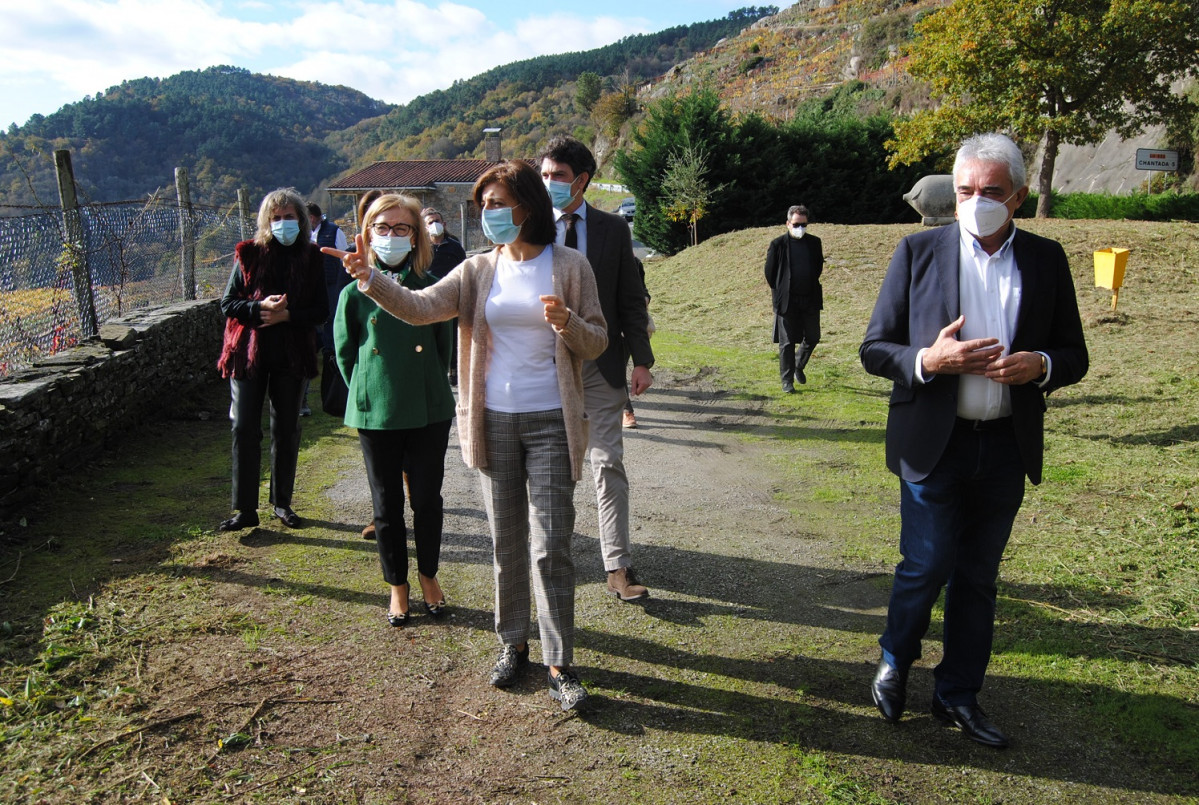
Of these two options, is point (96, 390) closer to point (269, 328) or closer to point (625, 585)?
point (269, 328)

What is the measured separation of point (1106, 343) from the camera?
1083 centimetres

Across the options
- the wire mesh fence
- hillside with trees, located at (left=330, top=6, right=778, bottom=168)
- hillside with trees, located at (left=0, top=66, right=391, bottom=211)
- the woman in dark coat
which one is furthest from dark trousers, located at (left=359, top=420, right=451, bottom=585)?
hillside with trees, located at (left=330, top=6, right=778, bottom=168)

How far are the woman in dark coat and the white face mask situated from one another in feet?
12.0

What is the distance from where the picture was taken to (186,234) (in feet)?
32.3

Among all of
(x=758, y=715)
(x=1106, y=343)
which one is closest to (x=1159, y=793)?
(x=758, y=715)

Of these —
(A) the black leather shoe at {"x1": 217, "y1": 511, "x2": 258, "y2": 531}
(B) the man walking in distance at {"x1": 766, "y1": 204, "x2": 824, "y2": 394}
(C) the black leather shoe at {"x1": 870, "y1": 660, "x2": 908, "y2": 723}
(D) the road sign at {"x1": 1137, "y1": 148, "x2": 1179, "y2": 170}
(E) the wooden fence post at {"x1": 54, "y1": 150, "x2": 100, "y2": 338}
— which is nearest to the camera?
(C) the black leather shoe at {"x1": 870, "y1": 660, "x2": 908, "y2": 723}

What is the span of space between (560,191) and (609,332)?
705 millimetres

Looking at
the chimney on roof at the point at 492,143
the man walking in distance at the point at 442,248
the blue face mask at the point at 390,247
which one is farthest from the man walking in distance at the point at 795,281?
the chimney on roof at the point at 492,143

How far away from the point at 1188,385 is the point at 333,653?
863 centimetres

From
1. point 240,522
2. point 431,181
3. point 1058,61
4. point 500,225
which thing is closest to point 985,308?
point 500,225

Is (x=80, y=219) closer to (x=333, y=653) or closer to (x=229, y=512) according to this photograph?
(x=229, y=512)

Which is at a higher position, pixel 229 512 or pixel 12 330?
pixel 12 330

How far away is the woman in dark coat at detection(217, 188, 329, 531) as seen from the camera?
194 inches

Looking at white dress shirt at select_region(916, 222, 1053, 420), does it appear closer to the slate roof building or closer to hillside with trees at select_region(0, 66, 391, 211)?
hillside with trees at select_region(0, 66, 391, 211)
